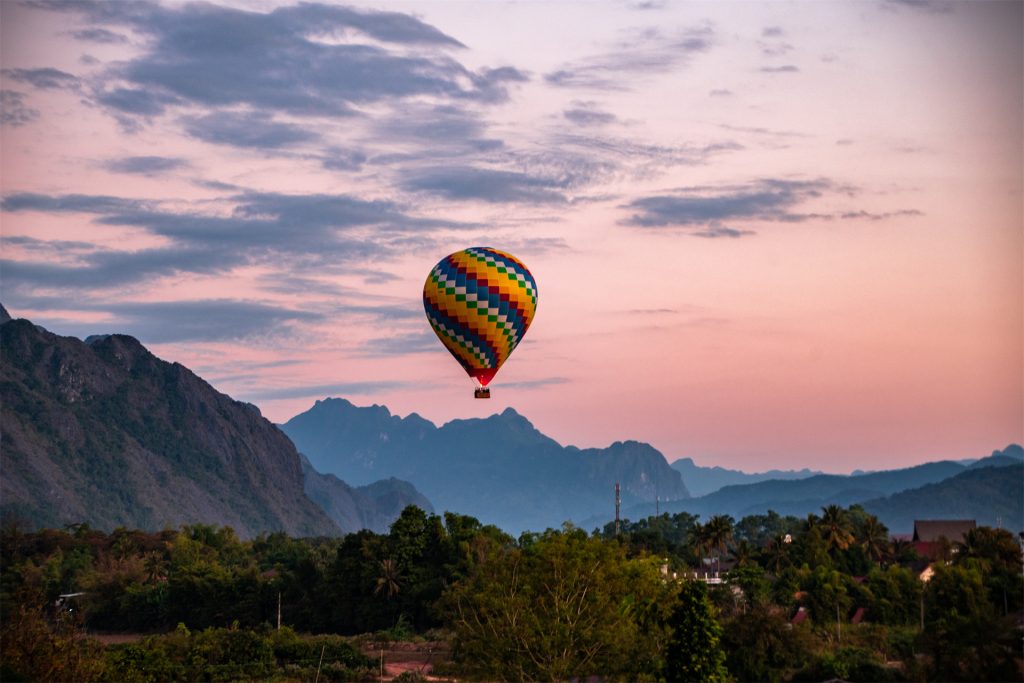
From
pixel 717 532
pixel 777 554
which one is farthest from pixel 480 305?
pixel 717 532

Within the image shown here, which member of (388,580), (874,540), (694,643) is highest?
(874,540)

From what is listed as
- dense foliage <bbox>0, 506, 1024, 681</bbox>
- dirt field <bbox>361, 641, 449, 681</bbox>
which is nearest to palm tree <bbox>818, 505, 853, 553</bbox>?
dense foliage <bbox>0, 506, 1024, 681</bbox>

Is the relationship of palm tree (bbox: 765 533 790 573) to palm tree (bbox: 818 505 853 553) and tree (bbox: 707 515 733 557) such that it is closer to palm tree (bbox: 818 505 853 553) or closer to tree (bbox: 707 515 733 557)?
palm tree (bbox: 818 505 853 553)

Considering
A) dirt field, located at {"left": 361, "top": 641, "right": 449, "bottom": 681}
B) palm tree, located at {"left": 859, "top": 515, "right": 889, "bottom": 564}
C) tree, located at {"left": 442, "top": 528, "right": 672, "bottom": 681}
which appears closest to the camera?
tree, located at {"left": 442, "top": 528, "right": 672, "bottom": 681}

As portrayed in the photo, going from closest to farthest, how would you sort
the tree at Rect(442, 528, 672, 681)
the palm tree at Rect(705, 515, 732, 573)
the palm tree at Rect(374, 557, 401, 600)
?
the tree at Rect(442, 528, 672, 681) < the palm tree at Rect(374, 557, 401, 600) < the palm tree at Rect(705, 515, 732, 573)

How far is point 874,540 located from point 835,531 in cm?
Answer: 582

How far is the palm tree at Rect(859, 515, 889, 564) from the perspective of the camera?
3669 inches

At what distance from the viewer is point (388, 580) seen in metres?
77.2

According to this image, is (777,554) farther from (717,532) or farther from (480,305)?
(480,305)

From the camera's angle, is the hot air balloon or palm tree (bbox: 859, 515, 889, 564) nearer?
the hot air balloon

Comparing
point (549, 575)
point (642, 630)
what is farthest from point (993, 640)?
point (549, 575)

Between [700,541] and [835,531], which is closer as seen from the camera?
[835,531]

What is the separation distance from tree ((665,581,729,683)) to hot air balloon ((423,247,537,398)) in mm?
13194

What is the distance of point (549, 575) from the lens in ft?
159
